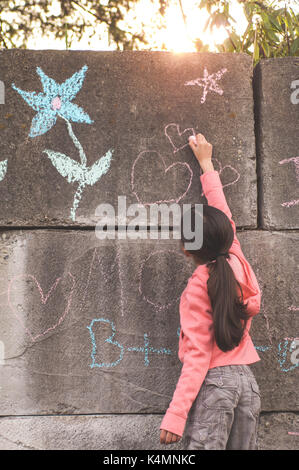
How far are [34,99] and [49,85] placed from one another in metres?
0.14

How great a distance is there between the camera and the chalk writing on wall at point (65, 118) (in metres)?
2.96

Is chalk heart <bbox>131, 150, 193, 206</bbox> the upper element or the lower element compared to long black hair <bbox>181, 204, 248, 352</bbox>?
upper

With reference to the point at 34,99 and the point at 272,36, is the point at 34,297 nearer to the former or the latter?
the point at 34,99

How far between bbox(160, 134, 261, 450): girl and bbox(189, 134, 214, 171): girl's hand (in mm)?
615

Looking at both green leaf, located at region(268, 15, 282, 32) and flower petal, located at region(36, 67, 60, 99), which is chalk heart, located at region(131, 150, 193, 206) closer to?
flower petal, located at region(36, 67, 60, 99)

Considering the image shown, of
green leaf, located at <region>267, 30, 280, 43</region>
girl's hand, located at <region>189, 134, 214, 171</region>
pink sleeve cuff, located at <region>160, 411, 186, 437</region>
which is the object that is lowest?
pink sleeve cuff, located at <region>160, 411, 186, 437</region>

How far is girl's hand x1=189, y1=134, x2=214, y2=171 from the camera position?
2900 millimetres

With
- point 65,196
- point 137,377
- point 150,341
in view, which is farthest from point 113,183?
point 137,377

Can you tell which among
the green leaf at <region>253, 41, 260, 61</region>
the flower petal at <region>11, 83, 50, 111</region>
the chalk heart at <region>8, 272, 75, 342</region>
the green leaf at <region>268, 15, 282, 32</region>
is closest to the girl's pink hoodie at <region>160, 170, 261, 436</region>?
the chalk heart at <region>8, 272, 75, 342</region>

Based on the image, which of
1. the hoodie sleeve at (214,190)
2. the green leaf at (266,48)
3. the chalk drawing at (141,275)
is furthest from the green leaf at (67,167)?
the green leaf at (266,48)

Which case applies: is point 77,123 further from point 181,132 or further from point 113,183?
point 181,132

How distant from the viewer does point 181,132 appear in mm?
2996

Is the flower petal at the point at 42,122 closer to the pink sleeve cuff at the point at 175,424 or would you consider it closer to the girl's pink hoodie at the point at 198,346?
the girl's pink hoodie at the point at 198,346

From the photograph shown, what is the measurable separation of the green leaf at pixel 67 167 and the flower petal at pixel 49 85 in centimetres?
38
